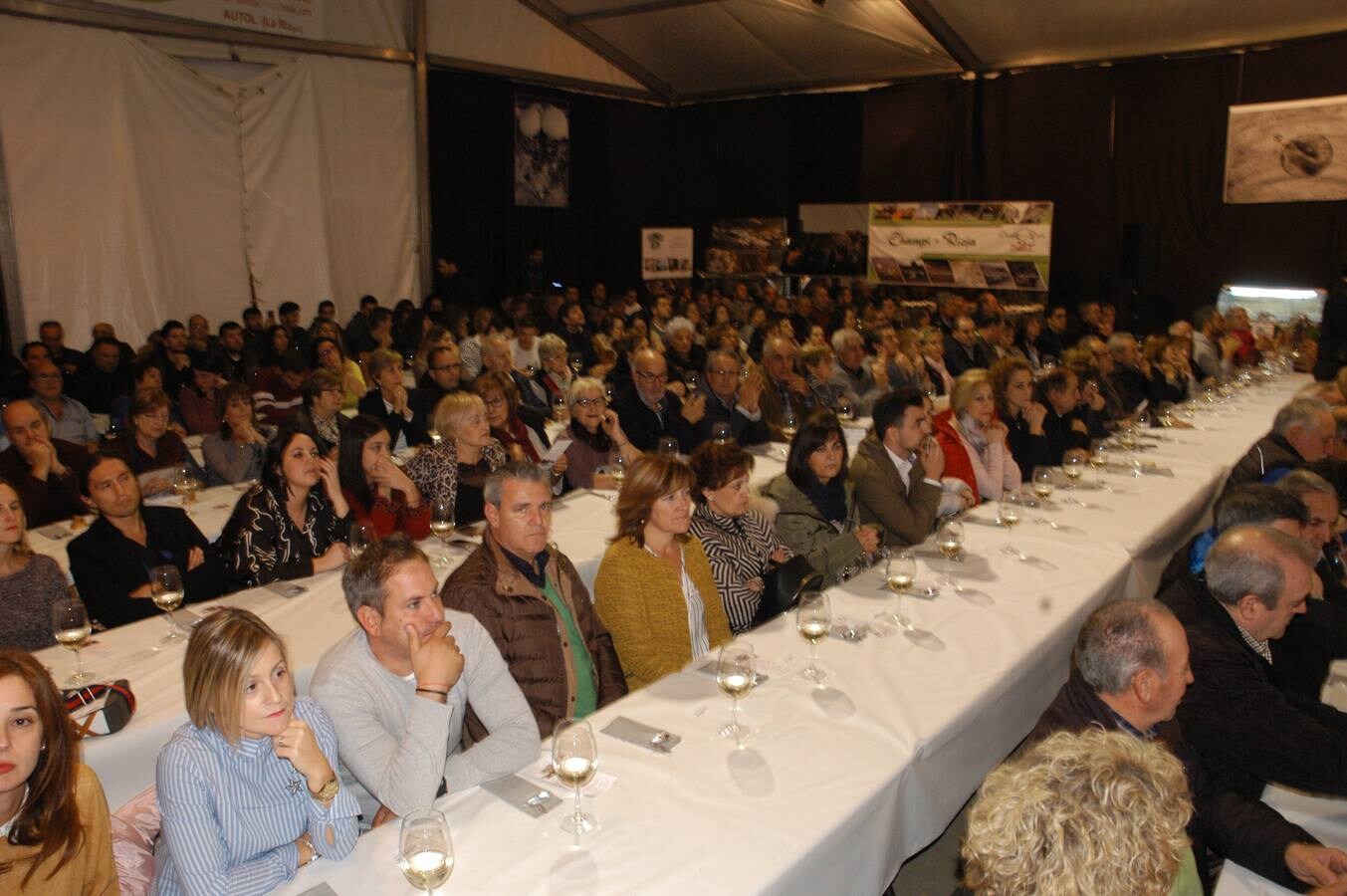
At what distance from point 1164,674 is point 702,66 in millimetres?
14610

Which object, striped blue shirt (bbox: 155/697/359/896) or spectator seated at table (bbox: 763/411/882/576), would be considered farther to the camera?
spectator seated at table (bbox: 763/411/882/576)

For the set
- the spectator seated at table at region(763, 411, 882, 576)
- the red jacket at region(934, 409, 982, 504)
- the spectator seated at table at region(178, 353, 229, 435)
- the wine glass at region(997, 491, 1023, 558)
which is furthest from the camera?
the spectator seated at table at region(178, 353, 229, 435)

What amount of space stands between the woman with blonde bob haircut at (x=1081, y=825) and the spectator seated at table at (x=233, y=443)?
4.65 metres

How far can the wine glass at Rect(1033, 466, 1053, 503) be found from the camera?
438cm

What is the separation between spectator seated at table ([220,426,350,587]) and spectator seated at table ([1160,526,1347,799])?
108 inches


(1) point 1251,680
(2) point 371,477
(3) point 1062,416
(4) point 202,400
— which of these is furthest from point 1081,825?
(4) point 202,400

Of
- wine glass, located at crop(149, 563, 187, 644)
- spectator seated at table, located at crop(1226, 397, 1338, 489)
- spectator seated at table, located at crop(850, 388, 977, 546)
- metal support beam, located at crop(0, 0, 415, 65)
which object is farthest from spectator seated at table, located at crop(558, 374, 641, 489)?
metal support beam, located at crop(0, 0, 415, 65)

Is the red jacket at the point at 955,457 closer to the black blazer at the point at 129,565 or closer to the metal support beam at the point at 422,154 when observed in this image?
the black blazer at the point at 129,565

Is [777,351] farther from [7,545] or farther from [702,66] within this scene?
[702,66]

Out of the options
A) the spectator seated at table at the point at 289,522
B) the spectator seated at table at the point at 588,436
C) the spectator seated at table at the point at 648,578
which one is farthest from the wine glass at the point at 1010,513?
the spectator seated at table at the point at 289,522

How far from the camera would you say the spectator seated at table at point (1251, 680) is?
2334 millimetres

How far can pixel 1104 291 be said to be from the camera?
43.4 ft

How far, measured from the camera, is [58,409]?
244 inches

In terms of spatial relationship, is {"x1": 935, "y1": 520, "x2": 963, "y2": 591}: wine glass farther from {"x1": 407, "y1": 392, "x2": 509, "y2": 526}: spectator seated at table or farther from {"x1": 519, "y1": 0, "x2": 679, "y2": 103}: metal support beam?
{"x1": 519, "y1": 0, "x2": 679, "y2": 103}: metal support beam
